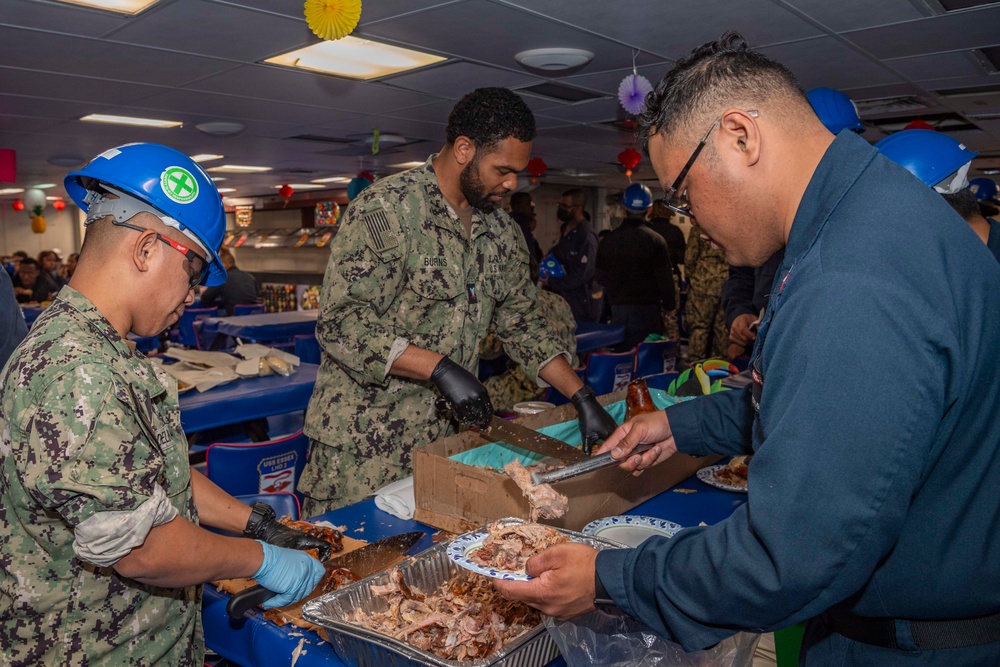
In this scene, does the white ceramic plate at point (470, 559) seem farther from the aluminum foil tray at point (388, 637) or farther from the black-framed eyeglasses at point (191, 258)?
the black-framed eyeglasses at point (191, 258)

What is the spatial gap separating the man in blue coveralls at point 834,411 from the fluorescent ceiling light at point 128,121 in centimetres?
699

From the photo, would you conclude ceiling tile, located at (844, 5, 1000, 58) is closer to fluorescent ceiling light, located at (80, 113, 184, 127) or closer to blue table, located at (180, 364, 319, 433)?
blue table, located at (180, 364, 319, 433)

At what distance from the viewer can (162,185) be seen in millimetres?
1286

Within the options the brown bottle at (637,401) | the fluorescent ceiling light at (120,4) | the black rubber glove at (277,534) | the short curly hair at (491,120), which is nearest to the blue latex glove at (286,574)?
the black rubber glove at (277,534)

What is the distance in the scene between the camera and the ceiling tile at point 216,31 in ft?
12.2

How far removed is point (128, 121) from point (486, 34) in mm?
4477

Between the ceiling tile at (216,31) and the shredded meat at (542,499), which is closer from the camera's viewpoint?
the shredded meat at (542,499)

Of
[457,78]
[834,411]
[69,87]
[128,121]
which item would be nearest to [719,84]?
[834,411]

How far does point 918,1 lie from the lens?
144 inches

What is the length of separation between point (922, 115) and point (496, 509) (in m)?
7.29

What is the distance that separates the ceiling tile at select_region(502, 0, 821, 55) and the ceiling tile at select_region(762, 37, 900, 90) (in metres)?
0.25

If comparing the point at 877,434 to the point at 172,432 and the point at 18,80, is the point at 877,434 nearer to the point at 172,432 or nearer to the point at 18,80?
the point at 172,432

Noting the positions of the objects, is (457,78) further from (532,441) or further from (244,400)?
(532,441)

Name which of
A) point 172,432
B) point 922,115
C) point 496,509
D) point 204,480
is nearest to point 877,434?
point 496,509
